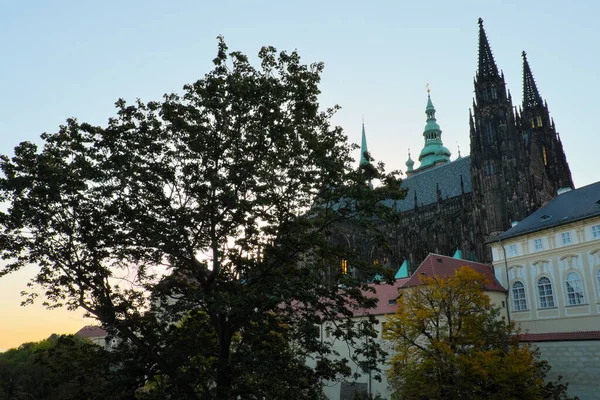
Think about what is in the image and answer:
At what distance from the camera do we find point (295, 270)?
16.4m

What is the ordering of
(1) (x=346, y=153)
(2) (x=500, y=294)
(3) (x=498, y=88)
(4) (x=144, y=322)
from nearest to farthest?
(4) (x=144, y=322) → (1) (x=346, y=153) → (2) (x=500, y=294) → (3) (x=498, y=88)

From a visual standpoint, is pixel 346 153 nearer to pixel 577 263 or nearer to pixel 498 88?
pixel 577 263

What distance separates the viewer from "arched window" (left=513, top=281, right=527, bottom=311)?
121 feet

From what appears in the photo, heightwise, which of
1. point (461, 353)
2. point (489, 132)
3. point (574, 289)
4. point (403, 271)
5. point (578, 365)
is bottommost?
point (578, 365)

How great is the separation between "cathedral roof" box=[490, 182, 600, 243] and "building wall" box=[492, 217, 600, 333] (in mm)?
421

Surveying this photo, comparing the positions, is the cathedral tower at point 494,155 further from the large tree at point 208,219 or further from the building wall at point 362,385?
the large tree at point 208,219

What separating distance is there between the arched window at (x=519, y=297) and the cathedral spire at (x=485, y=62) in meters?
34.4

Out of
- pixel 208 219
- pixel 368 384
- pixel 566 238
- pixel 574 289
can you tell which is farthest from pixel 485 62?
pixel 208 219

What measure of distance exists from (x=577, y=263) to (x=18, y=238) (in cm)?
3327

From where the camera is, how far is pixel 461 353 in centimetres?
2711

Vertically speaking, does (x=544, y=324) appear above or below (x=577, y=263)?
below

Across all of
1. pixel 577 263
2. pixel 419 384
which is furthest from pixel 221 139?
pixel 577 263

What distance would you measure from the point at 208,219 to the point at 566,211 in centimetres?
3038

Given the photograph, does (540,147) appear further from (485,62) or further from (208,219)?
(208,219)
